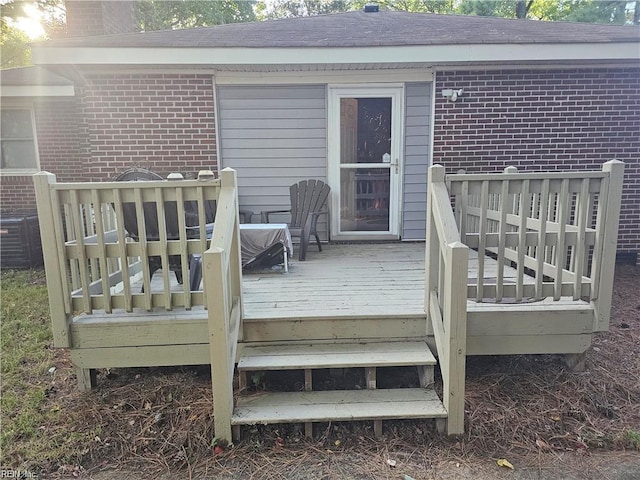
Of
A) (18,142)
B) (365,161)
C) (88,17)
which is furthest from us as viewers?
(18,142)

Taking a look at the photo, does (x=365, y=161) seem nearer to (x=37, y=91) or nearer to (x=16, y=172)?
(x=37, y=91)

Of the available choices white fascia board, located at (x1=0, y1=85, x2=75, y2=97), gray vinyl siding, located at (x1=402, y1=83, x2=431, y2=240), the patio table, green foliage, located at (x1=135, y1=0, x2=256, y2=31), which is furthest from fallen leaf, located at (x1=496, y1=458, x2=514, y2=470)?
A: green foliage, located at (x1=135, y1=0, x2=256, y2=31)

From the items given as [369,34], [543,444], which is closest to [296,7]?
[369,34]

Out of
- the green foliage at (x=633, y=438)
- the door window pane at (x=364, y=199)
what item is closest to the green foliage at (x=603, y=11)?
the door window pane at (x=364, y=199)

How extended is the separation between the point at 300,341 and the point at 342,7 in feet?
72.8

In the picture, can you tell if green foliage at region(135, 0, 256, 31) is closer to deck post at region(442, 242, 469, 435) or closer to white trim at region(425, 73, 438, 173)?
white trim at region(425, 73, 438, 173)

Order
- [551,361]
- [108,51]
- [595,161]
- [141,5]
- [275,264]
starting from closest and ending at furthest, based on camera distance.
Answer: [551,361], [275,264], [108,51], [595,161], [141,5]

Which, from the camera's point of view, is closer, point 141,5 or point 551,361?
point 551,361

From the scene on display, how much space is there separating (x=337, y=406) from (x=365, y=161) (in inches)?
139

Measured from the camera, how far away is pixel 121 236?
2.56m

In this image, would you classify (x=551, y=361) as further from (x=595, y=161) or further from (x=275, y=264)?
(x=595, y=161)

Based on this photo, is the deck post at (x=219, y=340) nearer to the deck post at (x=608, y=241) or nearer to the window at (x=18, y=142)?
the deck post at (x=608, y=241)

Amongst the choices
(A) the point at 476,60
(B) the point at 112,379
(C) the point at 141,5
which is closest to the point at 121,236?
(B) the point at 112,379

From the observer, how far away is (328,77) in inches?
201
